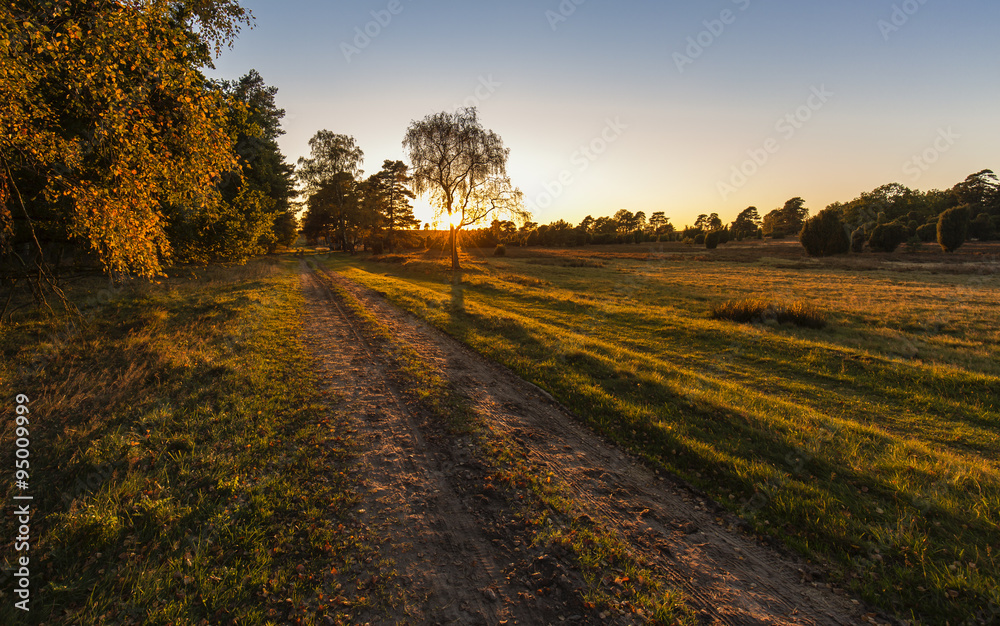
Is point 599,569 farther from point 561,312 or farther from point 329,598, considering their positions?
point 561,312

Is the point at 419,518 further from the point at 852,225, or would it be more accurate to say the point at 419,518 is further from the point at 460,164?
the point at 852,225

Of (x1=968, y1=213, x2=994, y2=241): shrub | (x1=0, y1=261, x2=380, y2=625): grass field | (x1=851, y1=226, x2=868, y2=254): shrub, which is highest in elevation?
(x1=968, y1=213, x2=994, y2=241): shrub

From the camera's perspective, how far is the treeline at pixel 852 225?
173 ft

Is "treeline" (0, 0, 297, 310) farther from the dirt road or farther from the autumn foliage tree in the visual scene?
the dirt road

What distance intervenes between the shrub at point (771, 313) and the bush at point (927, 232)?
229 feet

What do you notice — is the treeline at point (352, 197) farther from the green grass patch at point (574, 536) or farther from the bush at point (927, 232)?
the bush at point (927, 232)

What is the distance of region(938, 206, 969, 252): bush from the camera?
48.8 metres

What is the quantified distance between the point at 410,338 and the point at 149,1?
900 centimetres

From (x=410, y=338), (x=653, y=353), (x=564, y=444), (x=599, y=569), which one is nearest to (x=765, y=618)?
(x=599, y=569)

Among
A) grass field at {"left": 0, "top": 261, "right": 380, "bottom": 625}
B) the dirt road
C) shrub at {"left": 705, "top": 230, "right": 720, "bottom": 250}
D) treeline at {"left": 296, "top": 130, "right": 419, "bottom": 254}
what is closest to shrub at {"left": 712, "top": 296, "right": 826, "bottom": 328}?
the dirt road

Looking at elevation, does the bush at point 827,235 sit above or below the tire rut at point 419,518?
above

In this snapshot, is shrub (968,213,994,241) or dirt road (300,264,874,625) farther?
shrub (968,213,994,241)

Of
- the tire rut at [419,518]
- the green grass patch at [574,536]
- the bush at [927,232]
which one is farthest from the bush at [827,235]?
the tire rut at [419,518]

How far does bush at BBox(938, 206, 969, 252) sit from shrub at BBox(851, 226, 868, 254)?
7.86 metres
